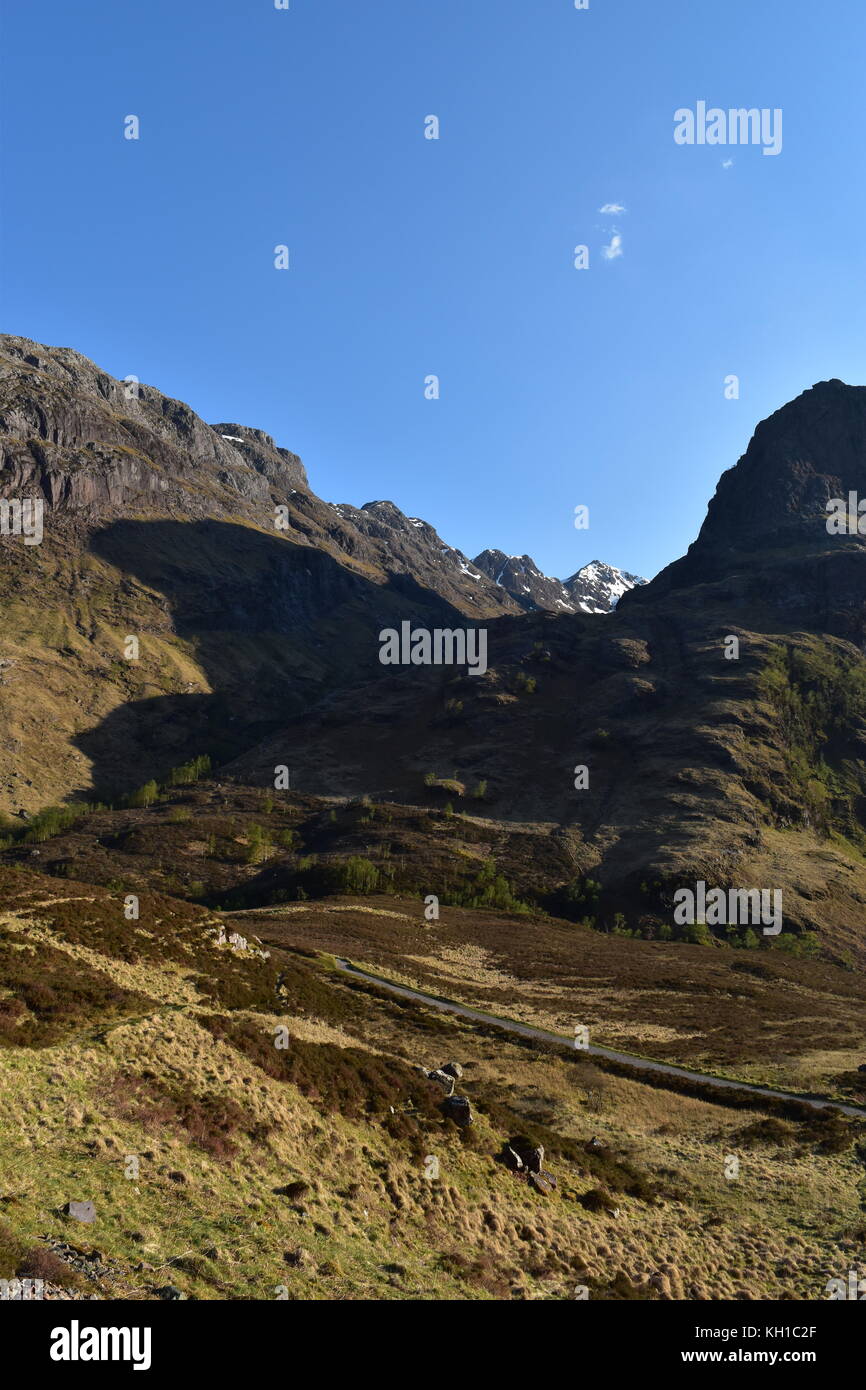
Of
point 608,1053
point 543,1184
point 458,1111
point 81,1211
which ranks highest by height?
point 81,1211

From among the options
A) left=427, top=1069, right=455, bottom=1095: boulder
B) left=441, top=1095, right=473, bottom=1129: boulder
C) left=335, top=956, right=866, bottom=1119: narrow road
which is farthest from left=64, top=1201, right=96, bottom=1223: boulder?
left=335, top=956, right=866, bottom=1119: narrow road

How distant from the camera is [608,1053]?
185 feet

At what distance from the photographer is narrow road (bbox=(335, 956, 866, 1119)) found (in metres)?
45.8

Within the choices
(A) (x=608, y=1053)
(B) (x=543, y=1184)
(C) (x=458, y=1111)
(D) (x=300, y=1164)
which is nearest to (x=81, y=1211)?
(D) (x=300, y=1164)

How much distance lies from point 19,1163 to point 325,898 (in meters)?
123

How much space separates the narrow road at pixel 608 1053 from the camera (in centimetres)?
4575

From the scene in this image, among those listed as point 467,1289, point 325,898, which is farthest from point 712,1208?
point 325,898

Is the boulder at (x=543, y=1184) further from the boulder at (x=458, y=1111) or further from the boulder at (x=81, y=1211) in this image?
the boulder at (x=81, y=1211)

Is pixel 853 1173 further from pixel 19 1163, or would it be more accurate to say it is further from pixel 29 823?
pixel 29 823

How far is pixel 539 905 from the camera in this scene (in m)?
148

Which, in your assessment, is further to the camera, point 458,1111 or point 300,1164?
point 458,1111

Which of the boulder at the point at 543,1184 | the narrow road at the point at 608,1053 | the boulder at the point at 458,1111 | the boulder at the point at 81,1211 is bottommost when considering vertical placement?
the narrow road at the point at 608,1053

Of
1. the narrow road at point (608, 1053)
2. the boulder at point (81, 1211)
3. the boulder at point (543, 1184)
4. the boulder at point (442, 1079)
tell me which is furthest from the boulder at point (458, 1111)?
the narrow road at point (608, 1053)

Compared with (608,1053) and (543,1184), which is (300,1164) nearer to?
(543,1184)
